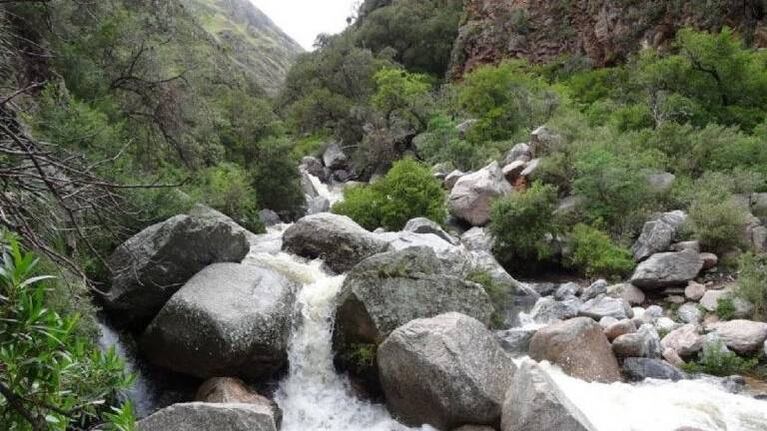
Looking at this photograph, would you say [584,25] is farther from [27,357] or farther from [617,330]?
[27,357]

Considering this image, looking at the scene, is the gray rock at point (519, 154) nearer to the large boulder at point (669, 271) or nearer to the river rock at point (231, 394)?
the large boulder at point (669, 271)

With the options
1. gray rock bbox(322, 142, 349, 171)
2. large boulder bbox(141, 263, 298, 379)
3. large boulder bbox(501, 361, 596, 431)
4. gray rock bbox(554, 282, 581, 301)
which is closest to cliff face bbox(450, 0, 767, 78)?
gray rock bbox(322, 142, 349, 171)

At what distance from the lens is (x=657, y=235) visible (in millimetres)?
15703

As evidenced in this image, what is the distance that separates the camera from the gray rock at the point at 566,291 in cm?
1495

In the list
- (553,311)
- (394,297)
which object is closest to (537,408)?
(394,297)

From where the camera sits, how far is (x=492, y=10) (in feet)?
153

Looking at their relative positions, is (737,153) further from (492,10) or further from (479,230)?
(492,10)

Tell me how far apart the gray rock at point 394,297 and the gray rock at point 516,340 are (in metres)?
0.72

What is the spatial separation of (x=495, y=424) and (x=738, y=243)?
391 inches

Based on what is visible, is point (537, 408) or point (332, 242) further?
point (332, 242)

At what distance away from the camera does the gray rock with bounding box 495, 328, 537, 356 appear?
11.4m

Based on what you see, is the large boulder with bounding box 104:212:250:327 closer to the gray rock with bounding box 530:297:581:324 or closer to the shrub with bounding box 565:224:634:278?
the gray rock with bounding box 530:297:581:324

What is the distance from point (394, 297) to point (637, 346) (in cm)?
450

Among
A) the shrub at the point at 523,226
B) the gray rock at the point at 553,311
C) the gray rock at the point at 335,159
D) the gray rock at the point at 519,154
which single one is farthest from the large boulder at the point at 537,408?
the gray rock at the point at 335,159
